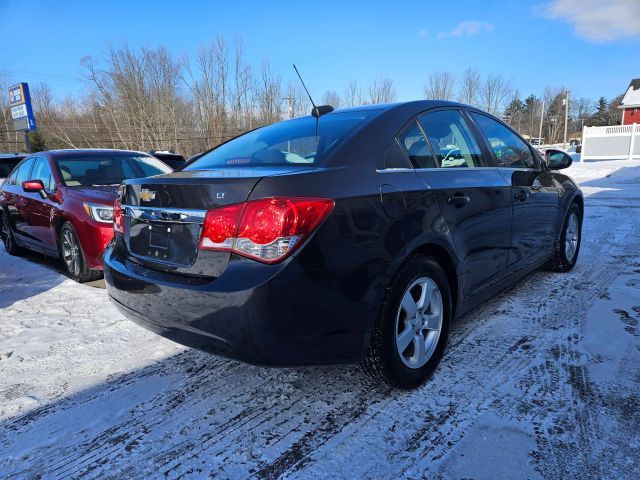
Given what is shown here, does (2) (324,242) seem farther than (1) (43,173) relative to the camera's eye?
No

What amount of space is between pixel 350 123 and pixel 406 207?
0.65 metres

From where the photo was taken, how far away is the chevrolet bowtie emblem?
231 centimetres

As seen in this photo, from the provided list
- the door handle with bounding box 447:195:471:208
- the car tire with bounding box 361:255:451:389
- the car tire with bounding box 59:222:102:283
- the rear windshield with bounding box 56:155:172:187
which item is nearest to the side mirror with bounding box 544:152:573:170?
the door handle with bounding box 447:195:471:208

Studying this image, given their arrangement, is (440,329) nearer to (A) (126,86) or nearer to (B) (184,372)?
(B) (184,372)

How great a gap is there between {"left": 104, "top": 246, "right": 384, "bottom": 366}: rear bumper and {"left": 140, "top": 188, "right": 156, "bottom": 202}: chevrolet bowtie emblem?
43cm

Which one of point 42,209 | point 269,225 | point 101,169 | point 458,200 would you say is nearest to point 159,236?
point 269,225

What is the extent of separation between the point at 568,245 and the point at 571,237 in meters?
0.13

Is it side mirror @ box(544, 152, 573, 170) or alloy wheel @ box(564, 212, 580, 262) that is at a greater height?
side mirror @ box(544, 152, 573, 170)

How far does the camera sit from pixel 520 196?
341cm

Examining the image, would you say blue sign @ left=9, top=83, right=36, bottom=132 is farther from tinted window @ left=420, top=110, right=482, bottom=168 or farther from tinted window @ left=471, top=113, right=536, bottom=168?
tinted window @ left=420, top=110, right=482, bottom=168

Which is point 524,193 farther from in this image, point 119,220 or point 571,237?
point 119,220

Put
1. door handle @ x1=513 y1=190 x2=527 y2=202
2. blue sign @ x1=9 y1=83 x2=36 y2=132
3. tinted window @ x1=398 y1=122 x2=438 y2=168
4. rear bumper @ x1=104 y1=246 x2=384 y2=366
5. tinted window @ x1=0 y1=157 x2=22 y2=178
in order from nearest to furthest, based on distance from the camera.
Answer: rear bumper @ x1=104 y1=246 x2=384 y2=366 → tinted window @ x1=398 y1=122 x2=438 y2=168 → door handle @ x1=513 y1=190 x2=527 y2=202 → tinted window @ x1=0 y1=157 x2=22 y2=178 → blue sign @ x1=9 y1=83 x2=36 y2=132

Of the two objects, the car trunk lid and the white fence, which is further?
the white fence

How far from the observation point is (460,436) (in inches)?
81.0
